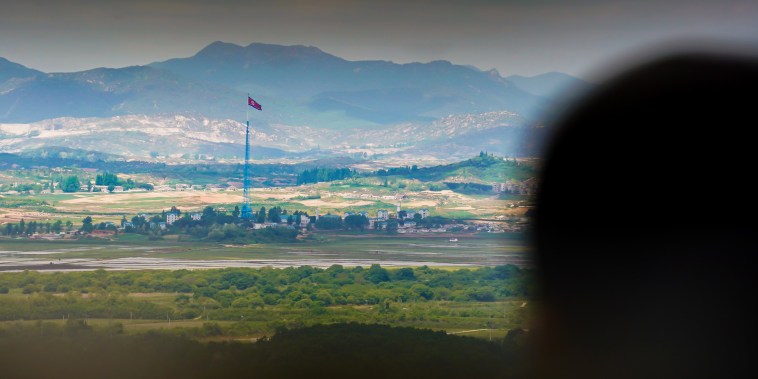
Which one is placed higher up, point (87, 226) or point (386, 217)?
point (386, 217)

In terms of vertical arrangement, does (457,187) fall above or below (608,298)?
above

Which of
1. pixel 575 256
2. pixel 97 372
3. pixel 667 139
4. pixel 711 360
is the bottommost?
pixel 97 372

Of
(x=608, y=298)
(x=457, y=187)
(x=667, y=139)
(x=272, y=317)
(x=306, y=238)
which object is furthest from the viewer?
(x=457, y=187)

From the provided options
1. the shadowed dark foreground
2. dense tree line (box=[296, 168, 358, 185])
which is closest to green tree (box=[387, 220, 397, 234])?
dense tree line (box=[296, 168, 358, 185])

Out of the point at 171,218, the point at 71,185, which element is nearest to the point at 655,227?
the point at 171,218

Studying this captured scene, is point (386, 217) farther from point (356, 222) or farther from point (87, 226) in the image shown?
point (87, 226)

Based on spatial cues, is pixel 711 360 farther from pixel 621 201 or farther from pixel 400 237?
pixel 400 237

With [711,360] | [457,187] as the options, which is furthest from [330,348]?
[457,187]

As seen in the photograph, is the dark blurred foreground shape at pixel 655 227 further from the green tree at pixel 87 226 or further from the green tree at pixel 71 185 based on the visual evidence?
the green tree at pixel 71 185

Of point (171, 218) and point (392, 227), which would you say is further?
point (171, 218)

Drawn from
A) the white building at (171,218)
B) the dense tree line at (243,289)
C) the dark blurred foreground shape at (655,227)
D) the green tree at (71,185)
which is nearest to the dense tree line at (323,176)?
the green tree at (71,185)
